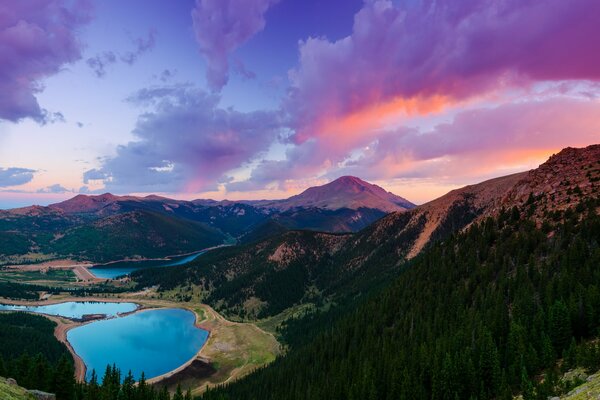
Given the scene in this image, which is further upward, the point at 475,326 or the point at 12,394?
the point at 12,394

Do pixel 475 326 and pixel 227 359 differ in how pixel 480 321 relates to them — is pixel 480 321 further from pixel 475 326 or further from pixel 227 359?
pixel 227 359

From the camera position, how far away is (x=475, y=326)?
84.4 metres

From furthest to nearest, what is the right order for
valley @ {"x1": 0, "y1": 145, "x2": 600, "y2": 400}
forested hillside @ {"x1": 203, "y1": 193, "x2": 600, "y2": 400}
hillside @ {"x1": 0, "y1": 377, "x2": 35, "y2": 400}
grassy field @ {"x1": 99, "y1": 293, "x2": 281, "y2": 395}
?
grassy field @ {"x1": 99, "y1": 293, "x2": 281, "y2": 395} → valley @ {"x1": 0, "y1": 145, "x2": 600, "y2": 400} → forested hillside @ {"x1": 203, "y1": 193, "x2": 600, "y2": 400} → hillside @ {"x1": 0, "y1": 377, "x2": 35, "y2": 400}

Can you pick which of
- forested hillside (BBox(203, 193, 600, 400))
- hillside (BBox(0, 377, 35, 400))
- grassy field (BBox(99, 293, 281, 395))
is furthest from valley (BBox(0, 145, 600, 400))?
hillside (BBox(0, 377, 35, 400))

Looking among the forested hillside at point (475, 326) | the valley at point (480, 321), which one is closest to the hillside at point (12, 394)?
the forested hillside at point (475, 326)

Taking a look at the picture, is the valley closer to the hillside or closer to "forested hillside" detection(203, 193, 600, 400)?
"forested hillside" detection(203, 193, 600, 400)

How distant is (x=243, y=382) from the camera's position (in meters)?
142

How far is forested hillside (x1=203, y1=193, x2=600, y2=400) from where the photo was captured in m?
62.4

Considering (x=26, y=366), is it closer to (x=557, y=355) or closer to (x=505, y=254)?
(x=557, y=355)

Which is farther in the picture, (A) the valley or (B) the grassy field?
(B) the grassy field

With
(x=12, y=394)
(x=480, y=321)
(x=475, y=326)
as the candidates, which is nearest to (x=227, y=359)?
(x=475, y=326)

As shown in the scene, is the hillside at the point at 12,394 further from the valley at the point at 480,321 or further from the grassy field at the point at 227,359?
the grassy field at the point at 227,359

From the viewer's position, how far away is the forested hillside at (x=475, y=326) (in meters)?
62.4

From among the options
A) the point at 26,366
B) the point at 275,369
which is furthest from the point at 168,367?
the point at 26,366
